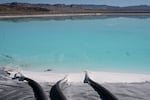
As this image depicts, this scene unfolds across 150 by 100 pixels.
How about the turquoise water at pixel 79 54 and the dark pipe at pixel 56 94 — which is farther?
the turquoise water at pixel 79 54

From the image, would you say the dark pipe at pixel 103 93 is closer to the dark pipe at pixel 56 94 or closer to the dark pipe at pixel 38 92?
the dark pipe at pixel 56 94

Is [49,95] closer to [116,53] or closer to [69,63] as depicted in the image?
[69,63]

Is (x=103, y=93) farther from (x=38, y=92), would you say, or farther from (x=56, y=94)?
(x=38, y=92)

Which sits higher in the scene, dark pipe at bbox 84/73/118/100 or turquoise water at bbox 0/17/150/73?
dark pipe at bbox 84/73/118/100

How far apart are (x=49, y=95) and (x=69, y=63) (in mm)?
3193

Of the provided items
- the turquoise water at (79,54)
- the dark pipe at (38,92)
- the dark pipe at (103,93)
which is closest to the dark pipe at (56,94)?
the dark pipe at (38,92)

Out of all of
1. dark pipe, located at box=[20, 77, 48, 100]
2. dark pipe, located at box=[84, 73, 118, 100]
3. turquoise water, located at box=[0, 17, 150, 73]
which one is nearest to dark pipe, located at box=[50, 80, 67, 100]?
dark pipe, located at box=[20, 77, 48, 100]

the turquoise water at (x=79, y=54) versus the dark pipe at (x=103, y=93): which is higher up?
the dark pipe at (x=103, y=93)

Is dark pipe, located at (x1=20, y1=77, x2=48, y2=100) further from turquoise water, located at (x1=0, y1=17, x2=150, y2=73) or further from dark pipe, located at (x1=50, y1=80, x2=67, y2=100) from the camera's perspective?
turquoise water, located at (x1=0, y1=17, x2=150, y2=73)

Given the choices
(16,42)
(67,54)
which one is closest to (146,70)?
(67,54)

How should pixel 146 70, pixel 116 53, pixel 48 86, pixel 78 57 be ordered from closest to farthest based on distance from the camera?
pixel 48 86 < pixel 146 70 < pixel 78 57 < pixel 116 53

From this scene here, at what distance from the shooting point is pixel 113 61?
23.4 feet

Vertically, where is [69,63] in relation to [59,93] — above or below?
below

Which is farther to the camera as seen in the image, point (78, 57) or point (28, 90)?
point (78, 57)
